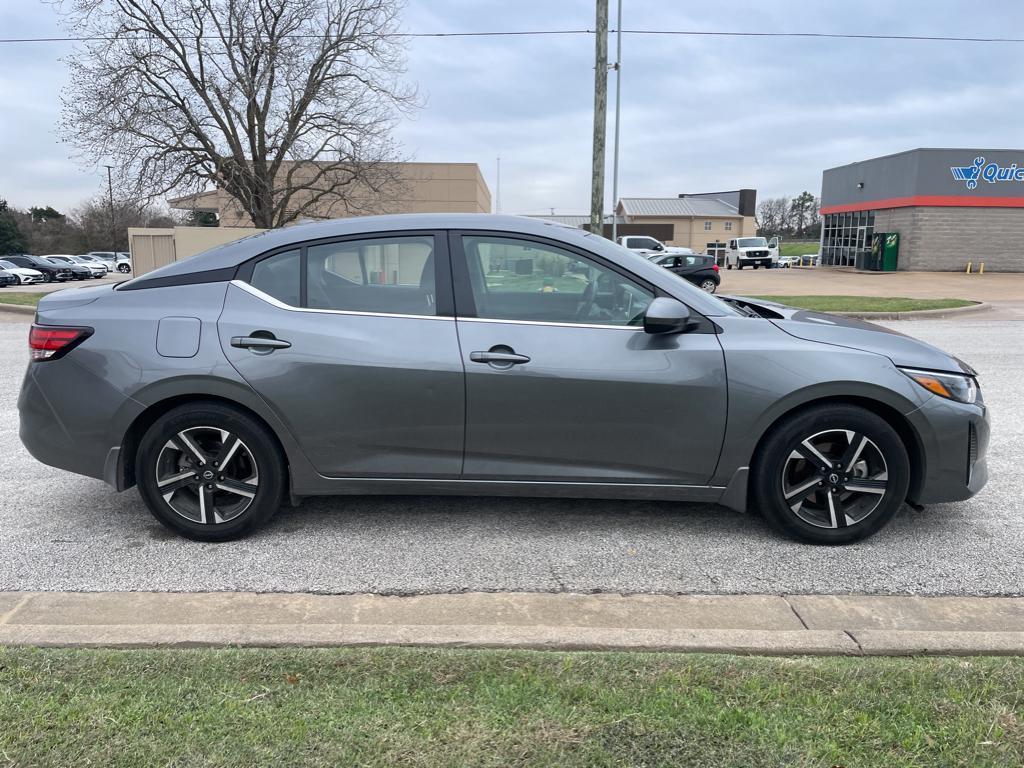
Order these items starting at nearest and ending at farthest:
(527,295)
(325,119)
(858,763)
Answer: (858,763), (527,295), (325,119)

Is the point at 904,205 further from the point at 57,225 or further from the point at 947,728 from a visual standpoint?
the point at 57,225

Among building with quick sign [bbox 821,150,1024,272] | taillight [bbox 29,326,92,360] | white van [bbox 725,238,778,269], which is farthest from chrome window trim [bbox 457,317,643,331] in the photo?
white van [bbox 725,238,778,269]

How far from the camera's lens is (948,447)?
372 centimetres

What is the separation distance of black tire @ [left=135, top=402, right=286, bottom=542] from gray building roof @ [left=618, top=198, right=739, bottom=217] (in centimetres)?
7307

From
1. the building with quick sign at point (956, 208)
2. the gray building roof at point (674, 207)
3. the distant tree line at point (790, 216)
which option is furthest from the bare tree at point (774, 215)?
the building with quick sign at point (956, 208)

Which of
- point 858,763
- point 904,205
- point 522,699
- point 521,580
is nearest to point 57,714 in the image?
point 522,699

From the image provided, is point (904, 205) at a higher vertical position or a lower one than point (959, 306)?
higher

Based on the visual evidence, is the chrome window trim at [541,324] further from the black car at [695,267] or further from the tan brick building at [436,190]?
the tan brick building at [436,190]

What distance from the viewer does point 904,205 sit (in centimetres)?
3597

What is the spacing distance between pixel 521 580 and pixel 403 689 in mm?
1063

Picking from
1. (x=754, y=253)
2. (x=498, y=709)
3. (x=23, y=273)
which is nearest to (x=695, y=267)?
(x=498, y=709)

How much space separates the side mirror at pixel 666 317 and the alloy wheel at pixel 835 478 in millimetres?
801

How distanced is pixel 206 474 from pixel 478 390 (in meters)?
1.40

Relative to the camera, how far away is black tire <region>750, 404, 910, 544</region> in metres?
3.71
